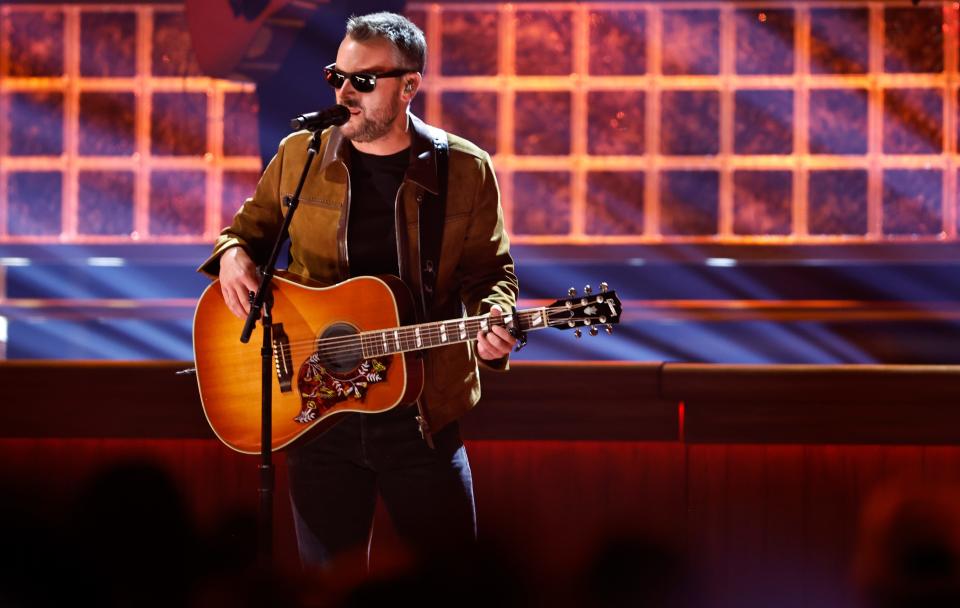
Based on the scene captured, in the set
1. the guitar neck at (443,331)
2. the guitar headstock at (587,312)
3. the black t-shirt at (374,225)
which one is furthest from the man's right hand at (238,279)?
the guitar headstock at (587,312)

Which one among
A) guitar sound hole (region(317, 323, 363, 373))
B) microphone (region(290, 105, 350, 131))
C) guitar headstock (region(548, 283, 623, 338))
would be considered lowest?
guitar sound hole (region(317, 323, 363, 373))

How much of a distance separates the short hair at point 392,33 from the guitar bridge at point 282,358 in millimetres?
688

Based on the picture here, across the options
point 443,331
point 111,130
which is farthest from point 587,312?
point 111,130

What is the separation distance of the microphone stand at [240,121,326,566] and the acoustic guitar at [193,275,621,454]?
0.08 metres

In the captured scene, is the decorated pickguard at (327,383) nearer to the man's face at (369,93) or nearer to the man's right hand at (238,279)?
the man's right hand at (238,279)

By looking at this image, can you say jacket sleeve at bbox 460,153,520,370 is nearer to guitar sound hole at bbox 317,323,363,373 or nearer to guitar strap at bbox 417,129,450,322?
guitar strap at bbox 417,129,450,322

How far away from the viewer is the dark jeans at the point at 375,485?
2.74 m

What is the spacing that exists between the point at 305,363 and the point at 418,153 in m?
0.55

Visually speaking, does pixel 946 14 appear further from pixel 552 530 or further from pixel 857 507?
pixel 552 530

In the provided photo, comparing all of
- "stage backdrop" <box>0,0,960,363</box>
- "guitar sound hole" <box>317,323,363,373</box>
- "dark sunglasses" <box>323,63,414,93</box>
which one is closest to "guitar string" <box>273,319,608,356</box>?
"guitar sound hole" <box>317,323,363,373</box>

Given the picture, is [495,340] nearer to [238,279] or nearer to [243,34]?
[238,279]

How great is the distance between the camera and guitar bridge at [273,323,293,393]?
290 cm

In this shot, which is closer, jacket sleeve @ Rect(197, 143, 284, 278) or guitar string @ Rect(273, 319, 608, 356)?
guitar string @ Rect(273, 319, 608, 356)

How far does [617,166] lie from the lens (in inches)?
223
